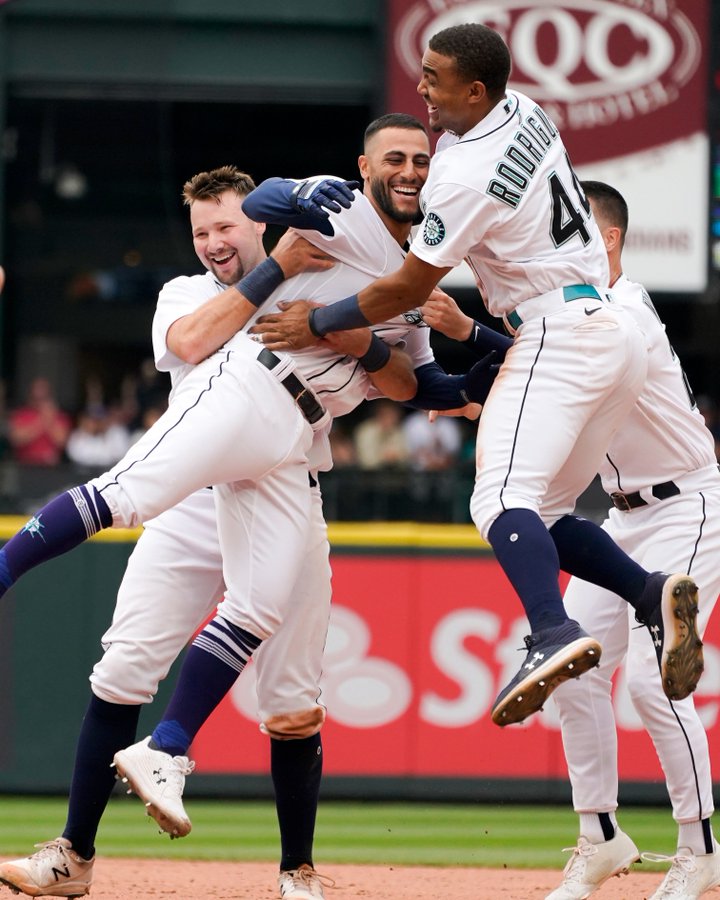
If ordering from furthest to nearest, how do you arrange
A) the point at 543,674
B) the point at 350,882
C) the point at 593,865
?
the point at 350,882, the point at 593,865, the point at 543,674

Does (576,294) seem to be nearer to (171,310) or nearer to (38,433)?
(171,310)

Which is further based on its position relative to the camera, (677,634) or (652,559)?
(652,559)

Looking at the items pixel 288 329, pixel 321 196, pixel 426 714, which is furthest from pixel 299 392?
pixel 426 714

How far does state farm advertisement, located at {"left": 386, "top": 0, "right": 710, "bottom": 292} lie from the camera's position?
42.5ft

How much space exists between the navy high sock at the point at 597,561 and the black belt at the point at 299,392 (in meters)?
0.80

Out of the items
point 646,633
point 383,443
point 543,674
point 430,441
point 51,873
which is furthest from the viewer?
point 430,441

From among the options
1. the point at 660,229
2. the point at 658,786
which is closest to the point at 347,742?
the point at 658,786

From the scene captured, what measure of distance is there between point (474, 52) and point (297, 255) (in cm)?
79

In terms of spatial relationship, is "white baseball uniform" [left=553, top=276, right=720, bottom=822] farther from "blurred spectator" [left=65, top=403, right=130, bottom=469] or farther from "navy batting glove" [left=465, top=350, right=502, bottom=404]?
"blurred spectator" [left=65, top=403, right=130, bottom=469]

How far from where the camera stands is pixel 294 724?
15.8ft

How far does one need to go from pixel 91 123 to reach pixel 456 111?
12.6 m

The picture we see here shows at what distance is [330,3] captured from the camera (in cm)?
1417

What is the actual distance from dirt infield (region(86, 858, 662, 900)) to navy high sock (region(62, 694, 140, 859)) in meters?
0.53

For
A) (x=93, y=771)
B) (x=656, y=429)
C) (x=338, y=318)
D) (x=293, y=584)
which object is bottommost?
(x=93, y=771)
